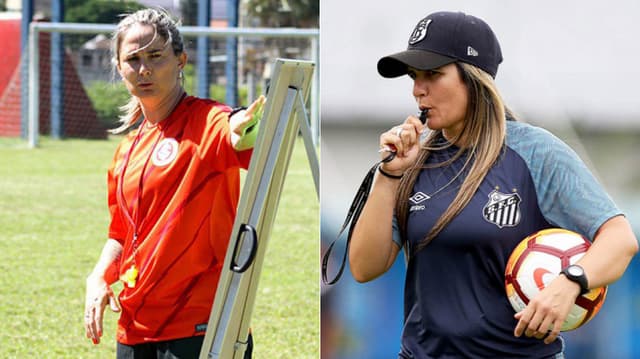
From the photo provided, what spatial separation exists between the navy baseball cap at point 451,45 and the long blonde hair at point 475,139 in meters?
0.03

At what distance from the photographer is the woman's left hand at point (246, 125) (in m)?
3.47

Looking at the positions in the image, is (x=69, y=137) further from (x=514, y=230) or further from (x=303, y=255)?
(x=514, y=230)

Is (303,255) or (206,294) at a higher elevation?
(206,294)

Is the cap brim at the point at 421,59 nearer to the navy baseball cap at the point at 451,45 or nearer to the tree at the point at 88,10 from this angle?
the navy baseball cap at the point at 451,45

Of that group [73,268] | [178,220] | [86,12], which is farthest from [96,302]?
[86,12]

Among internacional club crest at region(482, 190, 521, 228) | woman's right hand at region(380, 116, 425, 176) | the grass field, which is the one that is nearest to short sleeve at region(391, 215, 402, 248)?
woman's right hand at region(380, 116, 425, 176)

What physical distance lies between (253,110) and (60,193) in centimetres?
1255

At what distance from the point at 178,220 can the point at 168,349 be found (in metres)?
0.43

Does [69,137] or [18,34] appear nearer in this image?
[69,137]

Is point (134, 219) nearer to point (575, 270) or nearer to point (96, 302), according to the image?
point (96, 302)

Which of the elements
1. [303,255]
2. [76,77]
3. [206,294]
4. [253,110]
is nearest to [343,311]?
[206,294]

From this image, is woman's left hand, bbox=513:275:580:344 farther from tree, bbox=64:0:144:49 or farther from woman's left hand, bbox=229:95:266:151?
tree, bbox=64:0:144:49

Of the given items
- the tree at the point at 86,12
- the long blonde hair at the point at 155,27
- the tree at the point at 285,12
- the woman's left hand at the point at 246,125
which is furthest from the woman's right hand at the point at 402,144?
the tree at the point at 285,12

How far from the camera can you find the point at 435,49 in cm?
279
